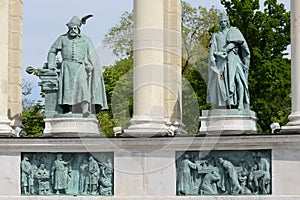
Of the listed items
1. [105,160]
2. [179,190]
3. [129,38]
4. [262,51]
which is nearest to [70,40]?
[105,160]

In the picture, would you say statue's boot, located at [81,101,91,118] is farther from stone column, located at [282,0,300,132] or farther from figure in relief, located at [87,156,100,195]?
stone column, located at [282,0,300,132]

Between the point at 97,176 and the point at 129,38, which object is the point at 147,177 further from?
the point at 129,38

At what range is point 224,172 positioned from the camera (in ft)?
115

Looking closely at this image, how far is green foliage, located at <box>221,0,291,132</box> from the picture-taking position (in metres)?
68.2

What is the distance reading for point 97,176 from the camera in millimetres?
35781

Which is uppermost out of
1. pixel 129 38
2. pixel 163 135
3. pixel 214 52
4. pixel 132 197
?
pixel 129 38

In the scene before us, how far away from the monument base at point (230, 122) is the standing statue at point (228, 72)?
311mm

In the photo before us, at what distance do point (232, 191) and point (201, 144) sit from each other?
222cm

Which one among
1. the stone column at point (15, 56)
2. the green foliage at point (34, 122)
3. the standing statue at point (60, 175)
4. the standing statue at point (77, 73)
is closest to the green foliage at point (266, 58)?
the green foliage at point (34, 122)

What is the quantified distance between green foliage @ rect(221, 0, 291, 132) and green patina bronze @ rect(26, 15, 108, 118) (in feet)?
104

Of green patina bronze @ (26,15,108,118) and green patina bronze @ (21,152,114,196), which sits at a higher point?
green patina bronze @ (26,15,108,118)

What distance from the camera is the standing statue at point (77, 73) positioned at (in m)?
36.8

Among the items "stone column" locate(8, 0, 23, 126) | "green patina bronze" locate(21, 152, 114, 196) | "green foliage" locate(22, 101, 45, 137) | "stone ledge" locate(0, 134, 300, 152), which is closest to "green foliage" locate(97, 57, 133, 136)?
"green foliage" locate(22, 101, 45, 137)

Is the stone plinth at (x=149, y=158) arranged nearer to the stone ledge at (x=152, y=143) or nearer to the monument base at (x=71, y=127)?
the stone ledge at (x=152, y=143)
